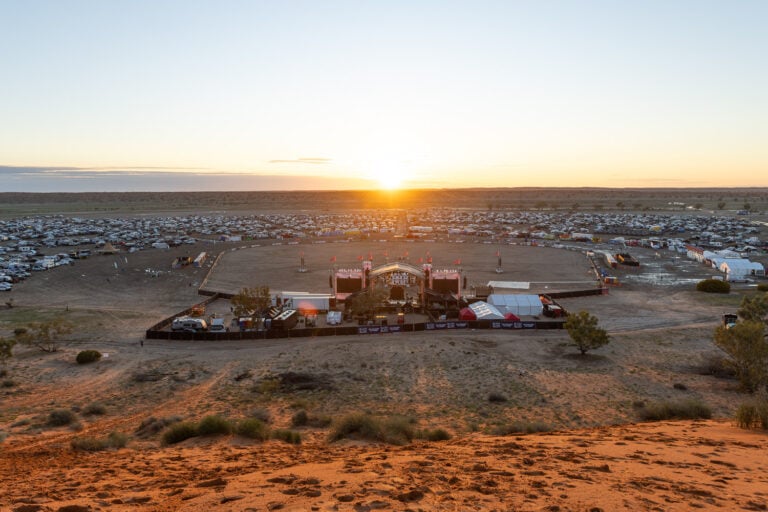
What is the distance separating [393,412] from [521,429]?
16.2 feet

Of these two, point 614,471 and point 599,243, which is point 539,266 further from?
point 614,471

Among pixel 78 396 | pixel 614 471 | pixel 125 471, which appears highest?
pixel 614 471

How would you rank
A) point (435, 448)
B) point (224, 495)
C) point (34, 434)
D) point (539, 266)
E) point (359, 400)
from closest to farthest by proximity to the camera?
1. point (224, 495)
2. point (435, 448)
3. point (34, 434)
4. point (359, 400)
5. point (539, 266)

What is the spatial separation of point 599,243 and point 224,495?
77.2 metres

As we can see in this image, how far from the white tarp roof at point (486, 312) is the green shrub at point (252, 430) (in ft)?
68.9

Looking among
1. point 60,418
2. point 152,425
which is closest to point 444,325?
point 152,425

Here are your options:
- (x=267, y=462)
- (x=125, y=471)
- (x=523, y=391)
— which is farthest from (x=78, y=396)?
(x=523, y=391)

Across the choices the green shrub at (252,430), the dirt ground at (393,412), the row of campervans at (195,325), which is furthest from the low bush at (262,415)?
the row of campervans at (195,325)

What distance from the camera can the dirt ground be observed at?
30.8 ft

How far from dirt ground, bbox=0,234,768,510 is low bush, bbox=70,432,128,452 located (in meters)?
0.34

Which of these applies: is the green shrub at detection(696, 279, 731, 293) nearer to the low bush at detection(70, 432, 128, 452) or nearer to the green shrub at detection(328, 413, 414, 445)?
the green shrub at detection(328, 413, 414, 445)

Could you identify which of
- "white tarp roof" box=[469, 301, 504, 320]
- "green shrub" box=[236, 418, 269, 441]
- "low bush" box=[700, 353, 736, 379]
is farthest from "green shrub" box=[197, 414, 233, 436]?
"low bush" box=[700, 353, 736, 379]

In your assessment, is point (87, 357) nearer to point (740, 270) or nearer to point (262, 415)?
point (262, 415)

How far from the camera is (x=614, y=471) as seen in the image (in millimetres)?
10352
